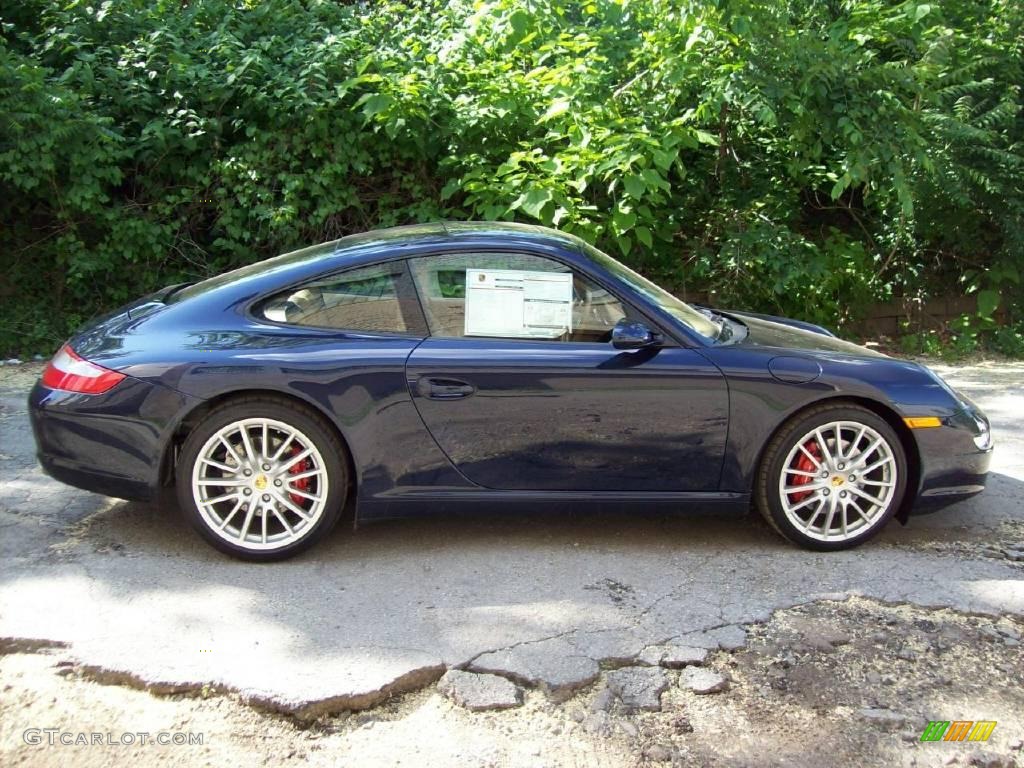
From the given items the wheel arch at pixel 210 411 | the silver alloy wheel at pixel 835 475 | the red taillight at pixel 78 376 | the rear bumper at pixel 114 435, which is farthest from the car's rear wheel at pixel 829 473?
the red taillight at pixel 78 376

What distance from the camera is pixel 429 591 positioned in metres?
3.71

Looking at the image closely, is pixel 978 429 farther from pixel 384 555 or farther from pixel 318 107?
pixel 318 107

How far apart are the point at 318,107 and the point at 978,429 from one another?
5.33 m

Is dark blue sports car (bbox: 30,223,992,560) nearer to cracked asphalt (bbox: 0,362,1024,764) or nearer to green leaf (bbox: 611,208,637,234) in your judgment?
cracked asphalt (bbox: 0,362,1024,764)

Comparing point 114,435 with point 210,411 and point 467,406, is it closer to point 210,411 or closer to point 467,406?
point 210,411

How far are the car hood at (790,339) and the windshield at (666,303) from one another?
16 cm

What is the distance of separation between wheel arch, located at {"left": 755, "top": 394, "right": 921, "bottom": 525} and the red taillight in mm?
2653

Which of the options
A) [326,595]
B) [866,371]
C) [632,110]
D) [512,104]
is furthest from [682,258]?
[326,595]

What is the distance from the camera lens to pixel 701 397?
3986 millimetres

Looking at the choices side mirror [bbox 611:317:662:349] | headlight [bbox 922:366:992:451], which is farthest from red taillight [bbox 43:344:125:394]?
headlight [bbox 922:366:992:451]

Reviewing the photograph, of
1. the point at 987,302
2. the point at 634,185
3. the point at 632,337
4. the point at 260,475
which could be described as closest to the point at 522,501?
the point at 632,337

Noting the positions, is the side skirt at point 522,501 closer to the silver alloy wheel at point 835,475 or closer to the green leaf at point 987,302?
the silver alloy wheel at point 835,475

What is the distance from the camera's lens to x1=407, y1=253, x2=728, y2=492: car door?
3.93 metres

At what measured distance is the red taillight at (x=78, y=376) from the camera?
385cm
